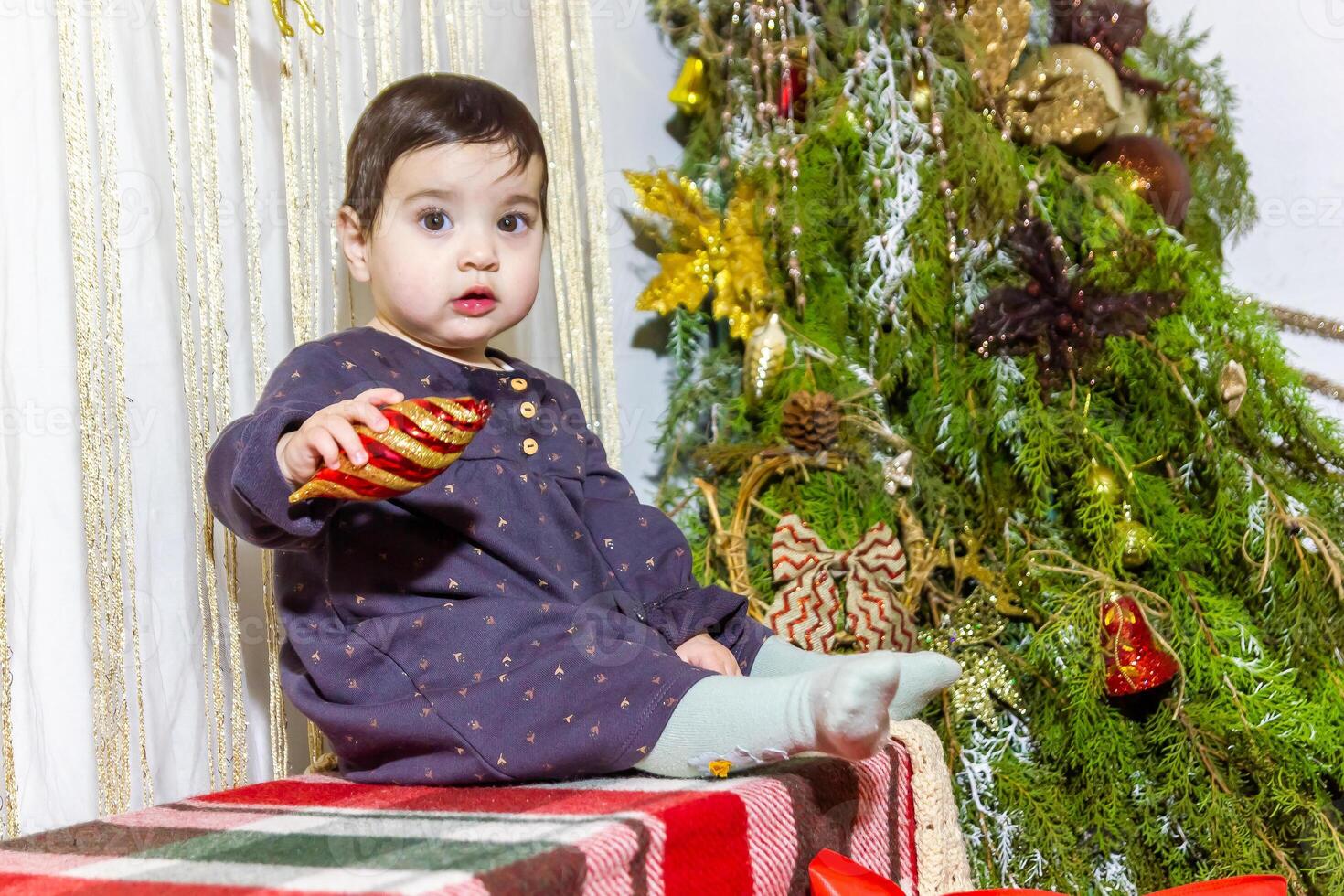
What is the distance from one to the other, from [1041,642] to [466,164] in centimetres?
76

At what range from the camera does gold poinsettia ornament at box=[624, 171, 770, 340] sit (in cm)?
151

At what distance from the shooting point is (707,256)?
1.53 meters

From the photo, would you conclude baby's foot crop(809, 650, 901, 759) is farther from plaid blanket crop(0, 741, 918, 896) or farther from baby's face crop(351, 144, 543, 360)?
baby's face crop(351, 144, 543, 360)

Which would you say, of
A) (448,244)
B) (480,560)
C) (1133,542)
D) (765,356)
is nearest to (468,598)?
(480,560)

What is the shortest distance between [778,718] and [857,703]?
8 cm

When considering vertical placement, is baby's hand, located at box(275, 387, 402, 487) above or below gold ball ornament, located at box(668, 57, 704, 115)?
below

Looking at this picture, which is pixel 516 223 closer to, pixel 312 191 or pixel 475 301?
pixel 475 301

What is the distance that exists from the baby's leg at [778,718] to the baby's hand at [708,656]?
0.14 meters

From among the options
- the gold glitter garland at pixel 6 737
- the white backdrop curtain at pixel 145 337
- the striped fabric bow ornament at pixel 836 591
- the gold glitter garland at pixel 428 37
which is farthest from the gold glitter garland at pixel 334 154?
the striped fabric bow ornament at pixel 836 591

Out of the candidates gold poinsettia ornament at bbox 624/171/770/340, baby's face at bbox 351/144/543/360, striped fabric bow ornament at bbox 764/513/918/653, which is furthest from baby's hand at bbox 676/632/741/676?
gold poinsettia ornament at bbox 624/171/770/340

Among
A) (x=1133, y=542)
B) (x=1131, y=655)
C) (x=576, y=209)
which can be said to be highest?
(x=576, y=209)

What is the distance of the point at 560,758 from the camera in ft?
2.83

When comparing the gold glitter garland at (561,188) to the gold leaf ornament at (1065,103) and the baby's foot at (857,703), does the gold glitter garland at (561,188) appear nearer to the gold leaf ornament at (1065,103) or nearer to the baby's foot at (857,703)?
the gold leaf ornament at (1065,103)

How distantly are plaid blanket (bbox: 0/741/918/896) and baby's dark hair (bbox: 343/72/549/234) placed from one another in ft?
1.73
